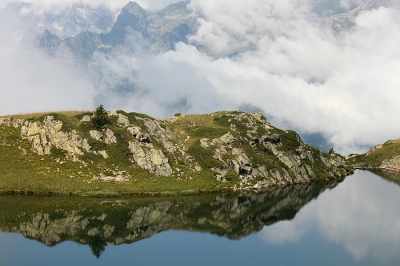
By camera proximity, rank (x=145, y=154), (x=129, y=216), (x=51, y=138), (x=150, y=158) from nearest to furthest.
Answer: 1. (x=129, y=216)
2. (x=51, y=138)
3. (x=150, y=158)
4. (x=145, y=154)

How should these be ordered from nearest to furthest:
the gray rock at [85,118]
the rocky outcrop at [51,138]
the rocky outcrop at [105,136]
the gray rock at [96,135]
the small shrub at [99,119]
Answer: the rocky outcrop at [51,138]
the gray rock at [96,135]
the rocky outcrop at [105,136]
the small shrub at [99,119]
the gray rock at [85,118]

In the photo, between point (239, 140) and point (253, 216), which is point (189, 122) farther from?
point (253, 216)

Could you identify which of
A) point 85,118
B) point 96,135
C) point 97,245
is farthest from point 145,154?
point 97,245

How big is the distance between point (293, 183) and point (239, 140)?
87.8 feet

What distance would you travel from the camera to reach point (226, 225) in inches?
3118

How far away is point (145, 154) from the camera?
117750 mm

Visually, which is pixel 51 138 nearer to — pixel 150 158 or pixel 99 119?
pixel 99 119

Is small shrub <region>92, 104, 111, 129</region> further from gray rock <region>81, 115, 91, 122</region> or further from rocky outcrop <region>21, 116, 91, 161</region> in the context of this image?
rocky outcrop <region>21, 116, 91, 161</region>

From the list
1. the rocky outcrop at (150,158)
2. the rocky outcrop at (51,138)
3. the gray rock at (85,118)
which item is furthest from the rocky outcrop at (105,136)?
the gray rock at (85,118)

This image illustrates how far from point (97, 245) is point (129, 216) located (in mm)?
18133

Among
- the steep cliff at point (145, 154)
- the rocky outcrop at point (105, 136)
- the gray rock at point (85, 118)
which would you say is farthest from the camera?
the gray rock at point (85, 118)

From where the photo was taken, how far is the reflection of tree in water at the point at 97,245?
5962cm

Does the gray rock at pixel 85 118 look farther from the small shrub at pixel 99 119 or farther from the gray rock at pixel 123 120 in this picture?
the gray rock at pixel 123 120

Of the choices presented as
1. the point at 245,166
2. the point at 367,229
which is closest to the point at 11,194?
the point at 245,166
